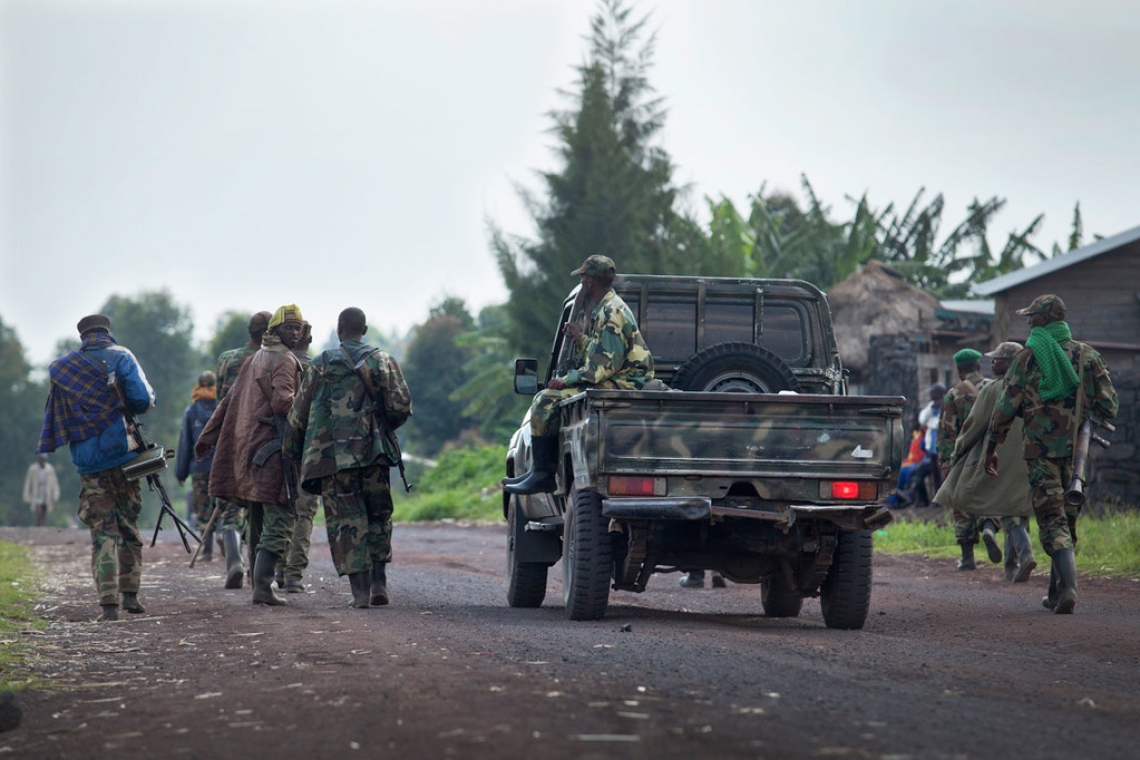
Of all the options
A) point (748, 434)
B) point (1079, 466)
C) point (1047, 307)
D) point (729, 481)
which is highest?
point (1047, 307)

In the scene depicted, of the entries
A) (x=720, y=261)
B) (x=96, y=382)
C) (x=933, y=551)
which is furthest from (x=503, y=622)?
(x=720, y=261)

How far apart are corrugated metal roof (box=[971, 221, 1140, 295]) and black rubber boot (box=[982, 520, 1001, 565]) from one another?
11238 mm

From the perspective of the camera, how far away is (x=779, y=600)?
33.4 feet

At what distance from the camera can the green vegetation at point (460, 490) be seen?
101 feet

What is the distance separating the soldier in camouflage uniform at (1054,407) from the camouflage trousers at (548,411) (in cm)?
311

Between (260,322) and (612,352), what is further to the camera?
(260,322)

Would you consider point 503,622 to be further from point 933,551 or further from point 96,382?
point 933,551

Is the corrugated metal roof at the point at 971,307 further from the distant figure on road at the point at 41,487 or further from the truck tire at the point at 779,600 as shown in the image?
the truck tire at the point at 779,600

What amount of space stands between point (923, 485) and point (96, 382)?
1394cm

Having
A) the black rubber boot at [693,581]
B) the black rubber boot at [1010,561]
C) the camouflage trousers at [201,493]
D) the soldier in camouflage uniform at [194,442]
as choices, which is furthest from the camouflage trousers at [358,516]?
the black rubber boot at [1010,561]

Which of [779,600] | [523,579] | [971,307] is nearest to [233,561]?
[523,579]

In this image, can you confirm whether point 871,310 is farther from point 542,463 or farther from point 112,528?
point 112,528

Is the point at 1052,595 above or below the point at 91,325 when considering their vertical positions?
below

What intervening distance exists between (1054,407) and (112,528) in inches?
249
